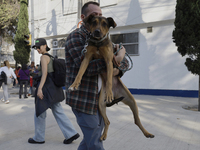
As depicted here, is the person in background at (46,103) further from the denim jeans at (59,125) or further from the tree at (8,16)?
the tree at (8,16)

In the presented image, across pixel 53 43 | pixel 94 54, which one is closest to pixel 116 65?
pixel 94 54

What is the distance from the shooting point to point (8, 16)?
1396 centimetres

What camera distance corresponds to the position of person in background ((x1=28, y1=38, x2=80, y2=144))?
3.40m

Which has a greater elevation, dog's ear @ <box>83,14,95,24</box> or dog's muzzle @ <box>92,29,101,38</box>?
dog's ear @ <box>83,14,95,24</box>

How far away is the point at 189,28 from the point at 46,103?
18.1 ft

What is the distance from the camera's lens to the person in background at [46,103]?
340cm

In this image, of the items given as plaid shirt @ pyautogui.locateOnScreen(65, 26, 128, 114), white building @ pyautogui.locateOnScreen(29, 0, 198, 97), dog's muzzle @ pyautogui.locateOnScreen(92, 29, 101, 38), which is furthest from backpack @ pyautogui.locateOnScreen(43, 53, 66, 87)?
white building @ pyautogui.locateOnScreen(29, 0, 198, 97)

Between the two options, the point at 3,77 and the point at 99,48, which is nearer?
the point at 99,48

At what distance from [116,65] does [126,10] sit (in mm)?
9944

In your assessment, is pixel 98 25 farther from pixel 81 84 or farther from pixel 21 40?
pixel 21 40

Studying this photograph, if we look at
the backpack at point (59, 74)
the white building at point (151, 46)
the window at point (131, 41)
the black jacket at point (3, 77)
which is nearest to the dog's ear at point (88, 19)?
the backpack at point (59, 74)

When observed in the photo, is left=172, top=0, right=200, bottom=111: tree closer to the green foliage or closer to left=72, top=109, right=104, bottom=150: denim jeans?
the green foliage

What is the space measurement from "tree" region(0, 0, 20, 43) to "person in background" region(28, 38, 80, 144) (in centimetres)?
1248

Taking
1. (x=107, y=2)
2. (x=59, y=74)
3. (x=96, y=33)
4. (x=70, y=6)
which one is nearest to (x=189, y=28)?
(x=59, y=74)
